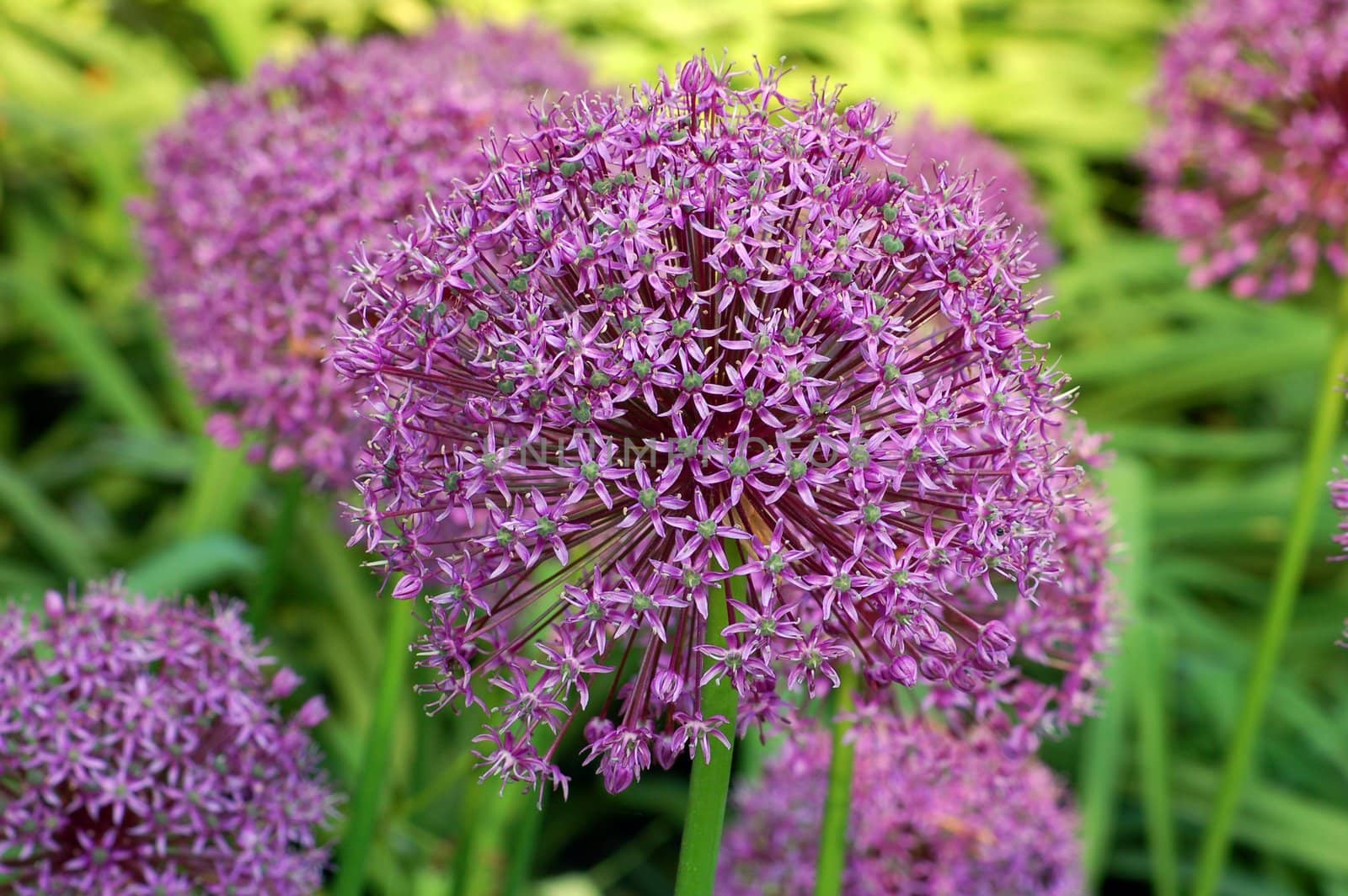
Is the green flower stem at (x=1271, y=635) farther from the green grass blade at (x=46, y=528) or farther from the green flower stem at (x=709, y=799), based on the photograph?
the green grass blade at (x=46, y=528)

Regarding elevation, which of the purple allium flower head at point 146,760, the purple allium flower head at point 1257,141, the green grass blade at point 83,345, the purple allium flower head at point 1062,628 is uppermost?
the purple allium flower head at point 1257,141

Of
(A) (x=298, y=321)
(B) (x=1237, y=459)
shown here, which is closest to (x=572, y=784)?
(A) (x=298, y=321)

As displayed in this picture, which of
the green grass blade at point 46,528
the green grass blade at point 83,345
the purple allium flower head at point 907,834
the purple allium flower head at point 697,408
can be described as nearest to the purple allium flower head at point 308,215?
the purple allium flower head at point 697,408

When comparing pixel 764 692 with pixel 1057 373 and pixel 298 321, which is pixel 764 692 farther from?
pixel 298 321

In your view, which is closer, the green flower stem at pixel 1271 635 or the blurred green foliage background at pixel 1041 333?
the green flower stem at pixel 1271 635

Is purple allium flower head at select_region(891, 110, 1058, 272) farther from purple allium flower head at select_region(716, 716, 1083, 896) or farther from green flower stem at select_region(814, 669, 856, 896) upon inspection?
green flower stem at select_region(814, 669, 856, 896)

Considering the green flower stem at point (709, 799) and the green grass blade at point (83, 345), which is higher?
the green grass blade at point (83, 345)

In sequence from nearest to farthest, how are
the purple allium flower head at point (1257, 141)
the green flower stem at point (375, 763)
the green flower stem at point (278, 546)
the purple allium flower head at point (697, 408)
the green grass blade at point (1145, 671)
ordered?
the purple allium flower head at point (697, 408)
the green flower stem at point (375, 763)
the green flower stem at point (278, 546)
the purple allium flower head at point (1257, 141)
the green grass blade at point (1145, 671)
